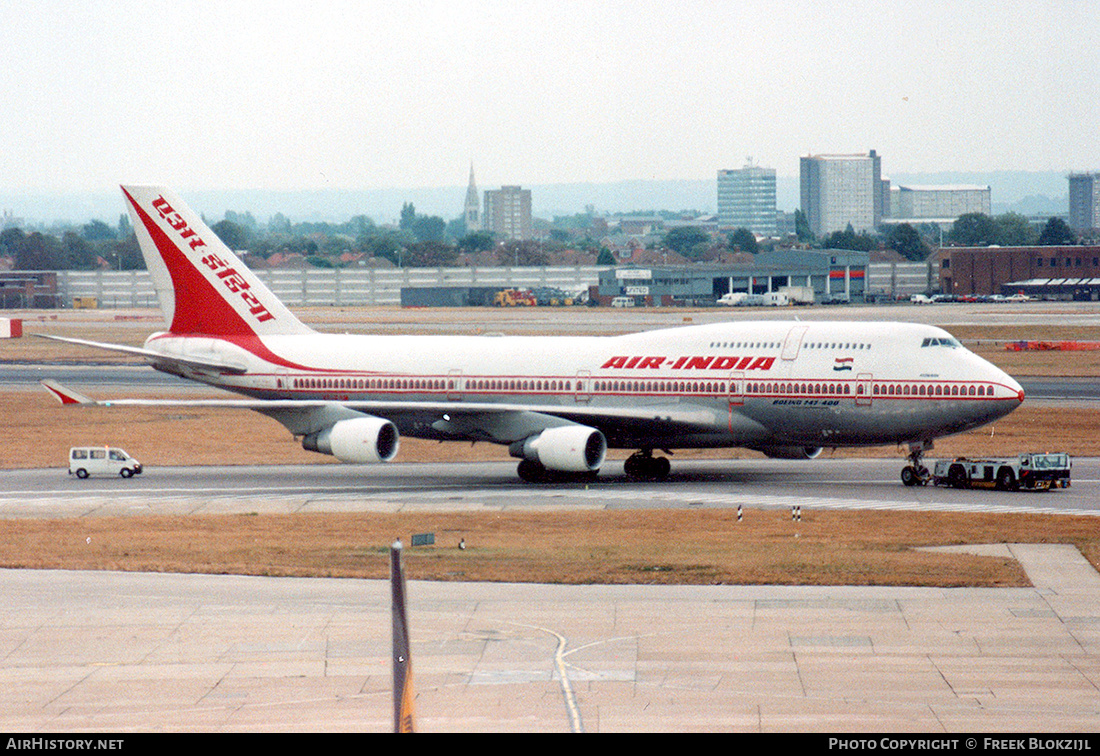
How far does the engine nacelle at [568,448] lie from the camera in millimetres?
45531

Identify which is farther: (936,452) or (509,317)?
(509,317)

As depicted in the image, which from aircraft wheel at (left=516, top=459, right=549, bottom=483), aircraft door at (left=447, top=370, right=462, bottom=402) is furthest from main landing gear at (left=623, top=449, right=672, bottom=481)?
aircraft door at (left=447, top=370, right=462, bottom=402)

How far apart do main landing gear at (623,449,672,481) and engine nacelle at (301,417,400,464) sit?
27.8 ft

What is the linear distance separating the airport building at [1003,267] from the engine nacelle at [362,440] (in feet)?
493

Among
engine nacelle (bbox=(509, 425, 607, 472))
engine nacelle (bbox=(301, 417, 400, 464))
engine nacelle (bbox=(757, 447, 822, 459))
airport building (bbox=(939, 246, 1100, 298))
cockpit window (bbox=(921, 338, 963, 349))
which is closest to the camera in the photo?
cockpit window (bbox=(921, 338, 963, 349))

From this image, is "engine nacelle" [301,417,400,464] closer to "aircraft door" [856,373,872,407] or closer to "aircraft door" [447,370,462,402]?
"aircraft door" [447,370,462,402]

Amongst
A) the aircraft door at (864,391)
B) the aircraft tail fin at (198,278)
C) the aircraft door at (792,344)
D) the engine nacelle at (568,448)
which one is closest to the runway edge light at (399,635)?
the engine nacelle at (568,448)

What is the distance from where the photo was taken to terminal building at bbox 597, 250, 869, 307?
175250mm

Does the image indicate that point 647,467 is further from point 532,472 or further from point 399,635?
point 399,635

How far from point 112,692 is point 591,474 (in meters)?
28.4

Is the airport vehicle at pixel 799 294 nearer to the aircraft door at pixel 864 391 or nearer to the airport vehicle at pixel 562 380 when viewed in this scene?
the airport vehicle at pixel 562 380

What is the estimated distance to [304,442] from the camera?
4950 cm
